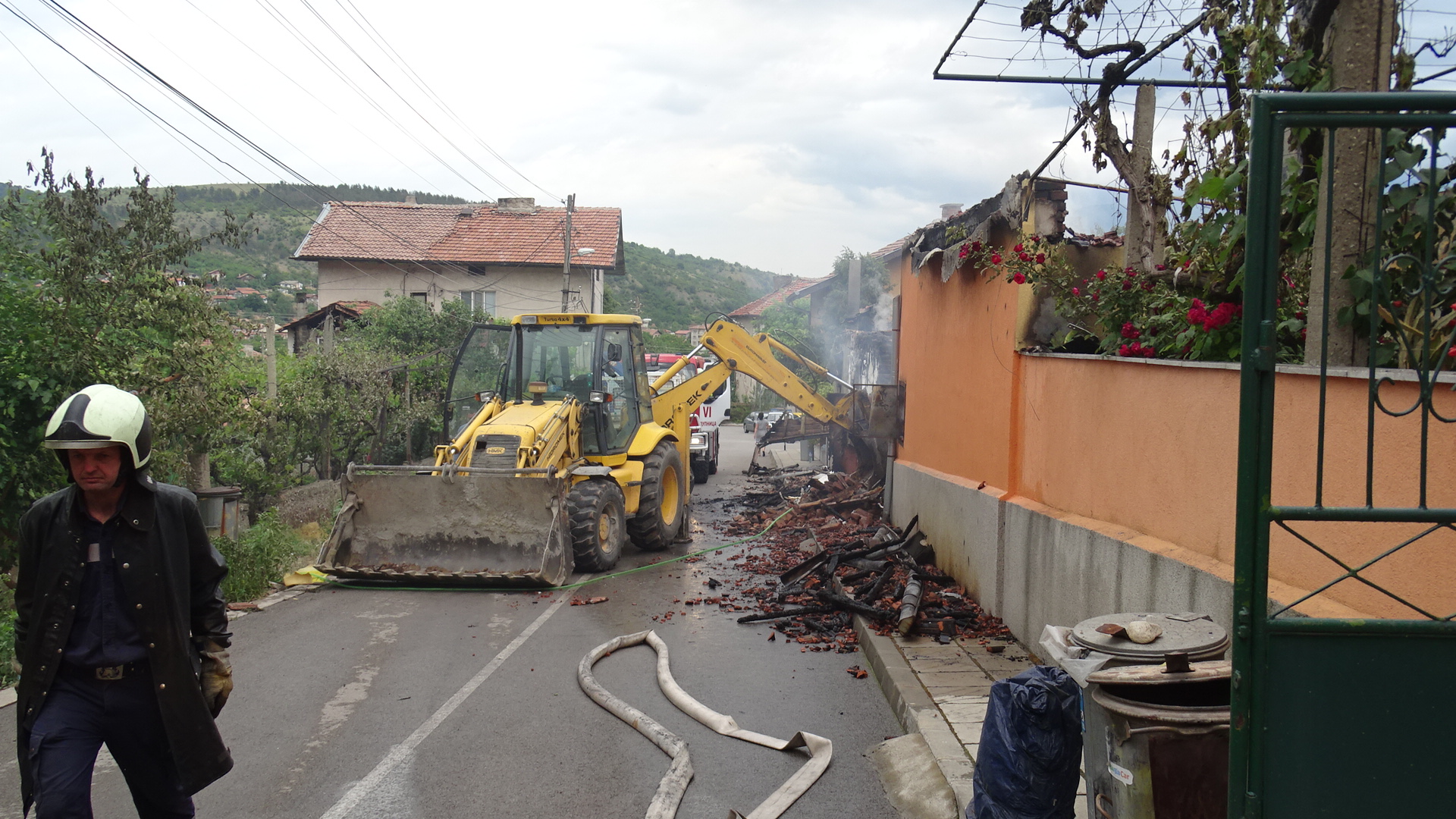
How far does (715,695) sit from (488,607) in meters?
3.35

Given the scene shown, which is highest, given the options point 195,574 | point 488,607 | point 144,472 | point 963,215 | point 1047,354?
point 963,215

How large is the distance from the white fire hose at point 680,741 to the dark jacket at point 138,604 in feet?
6.91

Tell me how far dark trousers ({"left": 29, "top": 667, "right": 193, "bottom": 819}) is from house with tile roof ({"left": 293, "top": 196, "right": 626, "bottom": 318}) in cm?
3277

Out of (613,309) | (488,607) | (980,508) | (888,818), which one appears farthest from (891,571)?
(613,309)

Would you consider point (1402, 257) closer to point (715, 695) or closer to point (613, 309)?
point (715, 695)

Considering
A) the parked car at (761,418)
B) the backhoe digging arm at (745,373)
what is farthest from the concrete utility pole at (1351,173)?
the parked car at (761,418)

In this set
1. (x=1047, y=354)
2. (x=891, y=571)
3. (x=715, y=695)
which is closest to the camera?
(x=715, y=695)

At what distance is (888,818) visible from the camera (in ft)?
15.7

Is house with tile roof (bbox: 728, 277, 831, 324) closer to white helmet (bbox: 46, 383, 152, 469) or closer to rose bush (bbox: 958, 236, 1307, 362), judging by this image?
rose bush (bbox: 958, 236, 1307, 362)

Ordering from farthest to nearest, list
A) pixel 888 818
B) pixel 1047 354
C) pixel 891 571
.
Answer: pixel 891 571
pixel 1047 354
pixel 888 818

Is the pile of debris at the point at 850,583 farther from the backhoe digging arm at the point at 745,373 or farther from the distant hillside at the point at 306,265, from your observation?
the distant hillside at the point at 306,265

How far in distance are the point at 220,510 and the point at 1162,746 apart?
34.2 feet

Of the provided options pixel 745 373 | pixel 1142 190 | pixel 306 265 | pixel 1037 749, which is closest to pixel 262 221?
pixel 306 265

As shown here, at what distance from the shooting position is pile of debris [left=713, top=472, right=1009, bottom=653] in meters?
8.20
